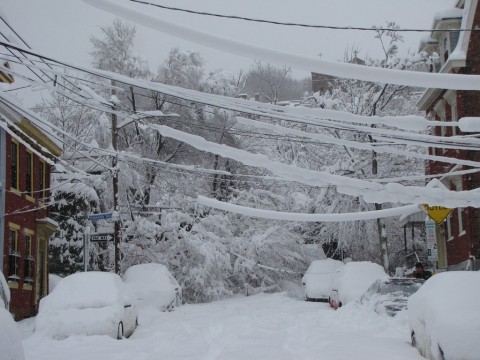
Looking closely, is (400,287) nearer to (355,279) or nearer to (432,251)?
(432,251)

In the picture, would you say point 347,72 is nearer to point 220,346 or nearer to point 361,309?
point 220,346

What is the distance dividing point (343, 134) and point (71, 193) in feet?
45.4

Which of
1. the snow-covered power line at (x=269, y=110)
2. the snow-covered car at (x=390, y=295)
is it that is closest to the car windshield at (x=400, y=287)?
the snow-covered car at (x=390, y=295)

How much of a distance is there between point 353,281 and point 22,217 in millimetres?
11886

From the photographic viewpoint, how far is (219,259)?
32.1 meters

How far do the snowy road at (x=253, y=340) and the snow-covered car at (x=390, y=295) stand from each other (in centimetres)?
26

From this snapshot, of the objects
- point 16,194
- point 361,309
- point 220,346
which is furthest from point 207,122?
point 220,346

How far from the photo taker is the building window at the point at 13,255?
2228 centimetres

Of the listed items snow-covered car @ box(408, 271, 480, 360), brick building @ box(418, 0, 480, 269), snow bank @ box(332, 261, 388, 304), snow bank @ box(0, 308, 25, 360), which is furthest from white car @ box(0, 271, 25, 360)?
brick building @ box(418, 0, 480, 269)

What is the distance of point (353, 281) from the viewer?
2261cm

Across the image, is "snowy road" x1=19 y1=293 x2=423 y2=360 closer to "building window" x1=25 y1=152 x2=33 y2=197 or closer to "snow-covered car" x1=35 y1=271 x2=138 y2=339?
"snow-covered car" x1=35 y1=271 x2=138 y2=339

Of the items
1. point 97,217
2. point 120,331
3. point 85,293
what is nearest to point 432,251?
point 120,331

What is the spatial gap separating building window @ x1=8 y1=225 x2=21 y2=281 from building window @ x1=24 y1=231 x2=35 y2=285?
1.10 m

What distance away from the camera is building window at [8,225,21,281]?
2228cm
